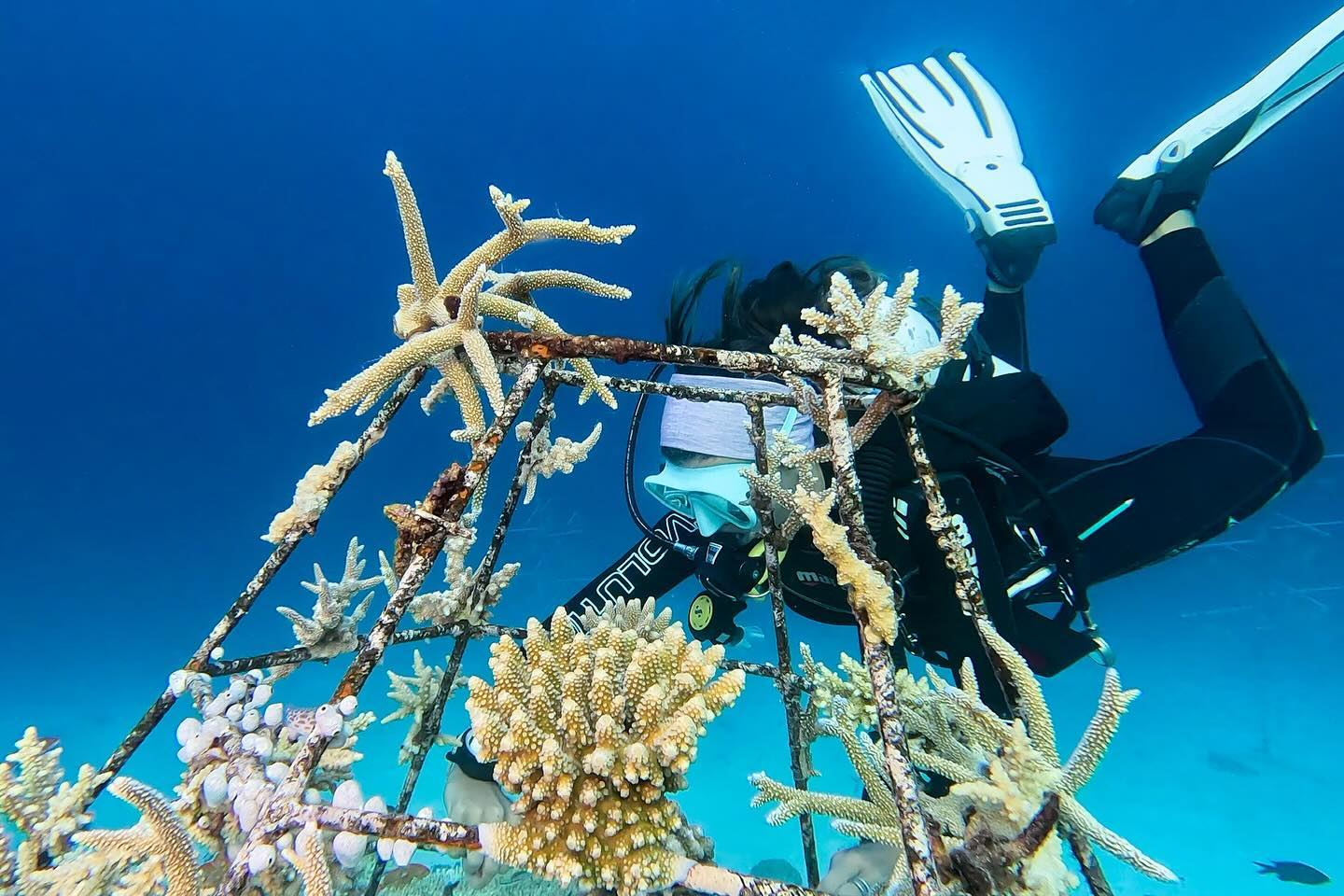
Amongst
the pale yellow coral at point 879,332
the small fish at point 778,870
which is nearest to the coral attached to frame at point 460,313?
the pale yellow coral at point 879,332

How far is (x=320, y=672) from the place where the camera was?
86.2 feet

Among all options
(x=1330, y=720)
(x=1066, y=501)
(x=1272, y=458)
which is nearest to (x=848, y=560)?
(x=1066, y=501)

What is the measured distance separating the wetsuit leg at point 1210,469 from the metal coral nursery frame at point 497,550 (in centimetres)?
348

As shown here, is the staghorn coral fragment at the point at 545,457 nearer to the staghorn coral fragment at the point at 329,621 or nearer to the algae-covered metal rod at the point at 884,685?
the staghorn coral fragment at the point at 329,621

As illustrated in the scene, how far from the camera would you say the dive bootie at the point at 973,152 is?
5785 mm

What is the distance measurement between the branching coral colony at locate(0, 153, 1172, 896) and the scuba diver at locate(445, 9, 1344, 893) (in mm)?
1161

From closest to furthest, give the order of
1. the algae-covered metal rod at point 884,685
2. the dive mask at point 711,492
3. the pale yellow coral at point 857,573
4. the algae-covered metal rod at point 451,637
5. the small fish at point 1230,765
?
the algae-covered metal rod at point 884,685, the pale yellow coral at point 857,573, the algae-covered metal rod at point 451,637, the dive mask at point 711,492, the small fish at point 1230,765

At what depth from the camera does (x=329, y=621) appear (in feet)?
8.80

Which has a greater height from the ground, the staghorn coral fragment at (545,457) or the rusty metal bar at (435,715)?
the staghorn coral fragment at (545,457)

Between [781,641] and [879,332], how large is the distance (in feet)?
6.24

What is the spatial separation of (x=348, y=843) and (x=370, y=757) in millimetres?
23324

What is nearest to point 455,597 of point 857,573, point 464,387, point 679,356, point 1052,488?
point 464,387

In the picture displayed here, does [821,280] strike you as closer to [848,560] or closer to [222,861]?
[848,560]

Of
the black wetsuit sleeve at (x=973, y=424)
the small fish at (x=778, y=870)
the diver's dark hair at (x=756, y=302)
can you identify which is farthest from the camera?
the small fish at (x=778, y=870)
